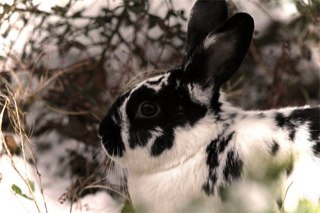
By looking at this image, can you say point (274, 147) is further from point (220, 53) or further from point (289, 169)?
point (220, 53)

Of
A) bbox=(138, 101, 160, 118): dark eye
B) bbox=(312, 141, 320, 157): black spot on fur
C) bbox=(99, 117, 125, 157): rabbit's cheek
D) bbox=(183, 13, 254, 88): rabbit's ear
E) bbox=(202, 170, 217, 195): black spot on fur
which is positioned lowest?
bbox=(202, 170, 217, 195): black spot on fur

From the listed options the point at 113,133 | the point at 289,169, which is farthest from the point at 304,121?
the point at 113,133

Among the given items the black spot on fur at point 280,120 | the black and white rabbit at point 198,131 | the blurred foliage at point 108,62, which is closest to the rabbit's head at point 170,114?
the black and white rabbit at point 198,131

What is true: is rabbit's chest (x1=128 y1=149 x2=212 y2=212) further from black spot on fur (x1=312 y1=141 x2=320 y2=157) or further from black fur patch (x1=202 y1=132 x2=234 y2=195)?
black spot on fur (x1=312 y1=141 x2=320 y2=157)

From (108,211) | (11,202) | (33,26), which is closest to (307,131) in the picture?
(108,211)

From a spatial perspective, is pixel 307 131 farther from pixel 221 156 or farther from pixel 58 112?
pixel 58 112

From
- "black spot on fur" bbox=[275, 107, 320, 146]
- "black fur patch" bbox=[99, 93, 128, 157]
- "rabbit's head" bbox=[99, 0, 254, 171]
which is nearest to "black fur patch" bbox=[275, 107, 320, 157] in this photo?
"black spot on fur" bbox=[275, 107, 320, 146]
